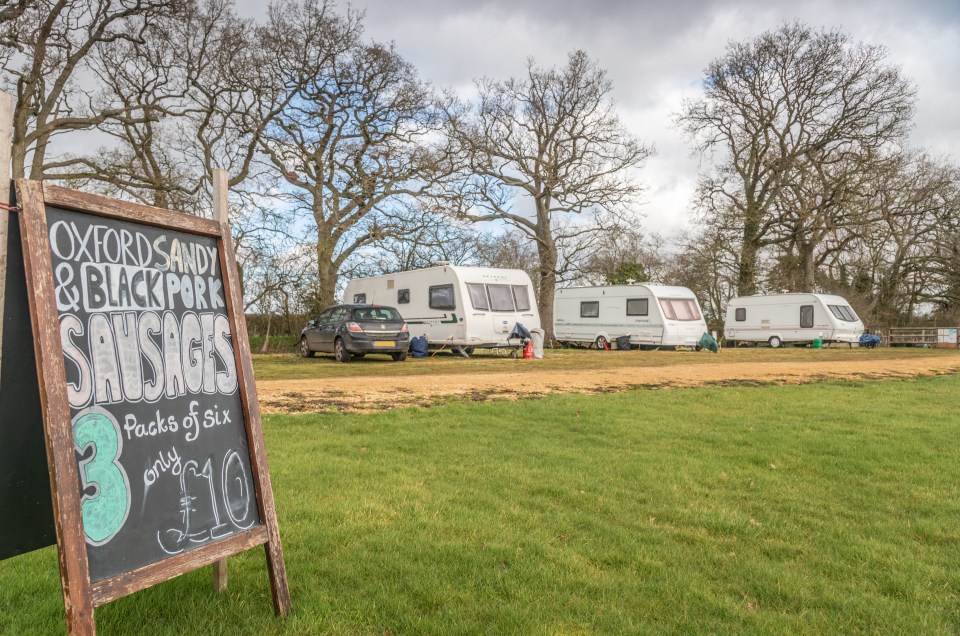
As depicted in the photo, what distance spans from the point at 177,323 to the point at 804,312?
28.6 meters

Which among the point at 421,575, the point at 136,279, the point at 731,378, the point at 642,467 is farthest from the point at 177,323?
the point at 731,378

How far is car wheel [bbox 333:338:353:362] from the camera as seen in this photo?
53.5ft

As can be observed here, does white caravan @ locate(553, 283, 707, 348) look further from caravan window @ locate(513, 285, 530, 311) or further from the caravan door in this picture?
caravan window @ locate(513, 285, 530, 311)

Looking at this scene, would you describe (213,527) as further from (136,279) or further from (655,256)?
(655,256)

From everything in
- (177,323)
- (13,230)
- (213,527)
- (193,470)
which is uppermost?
(13,230)

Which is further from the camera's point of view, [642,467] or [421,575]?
[642,467]

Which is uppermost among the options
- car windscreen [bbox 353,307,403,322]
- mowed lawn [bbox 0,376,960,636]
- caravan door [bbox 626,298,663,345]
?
car windscreen [bbox 353,307,403,322]

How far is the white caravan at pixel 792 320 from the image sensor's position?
87.5ft

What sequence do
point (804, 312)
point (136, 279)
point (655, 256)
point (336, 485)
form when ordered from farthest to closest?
point (655, 256) < point (804, 312) < point (336, 485) < point (136, 279)

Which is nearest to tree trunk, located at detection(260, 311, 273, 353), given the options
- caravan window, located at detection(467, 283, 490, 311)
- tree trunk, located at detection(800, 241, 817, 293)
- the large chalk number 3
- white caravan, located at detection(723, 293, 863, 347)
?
caravan window, located at detection(467, 283, 490, 311)

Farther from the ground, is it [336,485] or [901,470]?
[336,485]

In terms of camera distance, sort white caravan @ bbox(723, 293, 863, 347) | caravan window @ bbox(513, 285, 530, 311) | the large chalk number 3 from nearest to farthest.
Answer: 1. the large chalk number 3
2. caravan window @ bbox(513, 285, 530, 311)
3. white caravan @ bbox(723, 293, 863, 347)

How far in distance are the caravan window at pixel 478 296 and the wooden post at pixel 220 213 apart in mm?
14751

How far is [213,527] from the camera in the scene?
8.04 ft
